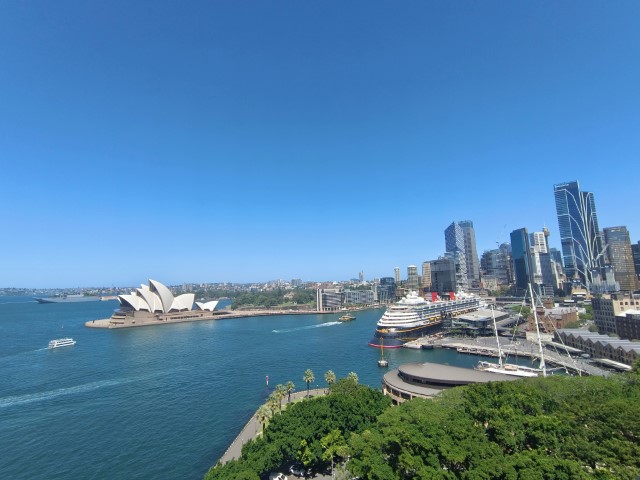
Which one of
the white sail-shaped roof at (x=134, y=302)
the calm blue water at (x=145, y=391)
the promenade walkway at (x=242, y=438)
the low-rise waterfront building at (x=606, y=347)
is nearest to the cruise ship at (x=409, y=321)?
the calm blue water at (x=145, y=391)

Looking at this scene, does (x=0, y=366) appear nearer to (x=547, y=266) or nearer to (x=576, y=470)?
(x=576, y=470)

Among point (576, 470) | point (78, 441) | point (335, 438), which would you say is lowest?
point (78, 441)

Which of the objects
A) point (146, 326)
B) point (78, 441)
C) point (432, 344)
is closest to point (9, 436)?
point (78, 441)

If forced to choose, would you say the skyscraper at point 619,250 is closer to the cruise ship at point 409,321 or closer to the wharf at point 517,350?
the cruise ship at point 409,321

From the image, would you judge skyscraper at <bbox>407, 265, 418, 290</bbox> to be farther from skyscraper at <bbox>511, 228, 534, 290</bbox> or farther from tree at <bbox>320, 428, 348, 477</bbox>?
tree at <bbox>320, 428, 348, 477</bbox>

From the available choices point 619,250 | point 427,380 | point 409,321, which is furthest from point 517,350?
point 619,250

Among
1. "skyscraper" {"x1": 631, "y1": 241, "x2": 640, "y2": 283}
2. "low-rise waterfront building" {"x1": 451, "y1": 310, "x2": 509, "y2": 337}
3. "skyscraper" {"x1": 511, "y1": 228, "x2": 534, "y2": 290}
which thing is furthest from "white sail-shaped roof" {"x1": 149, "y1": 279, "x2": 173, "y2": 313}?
"skyscraper" {"x1": 631, "y1": 241, "x2": 640, "y2": 283}
